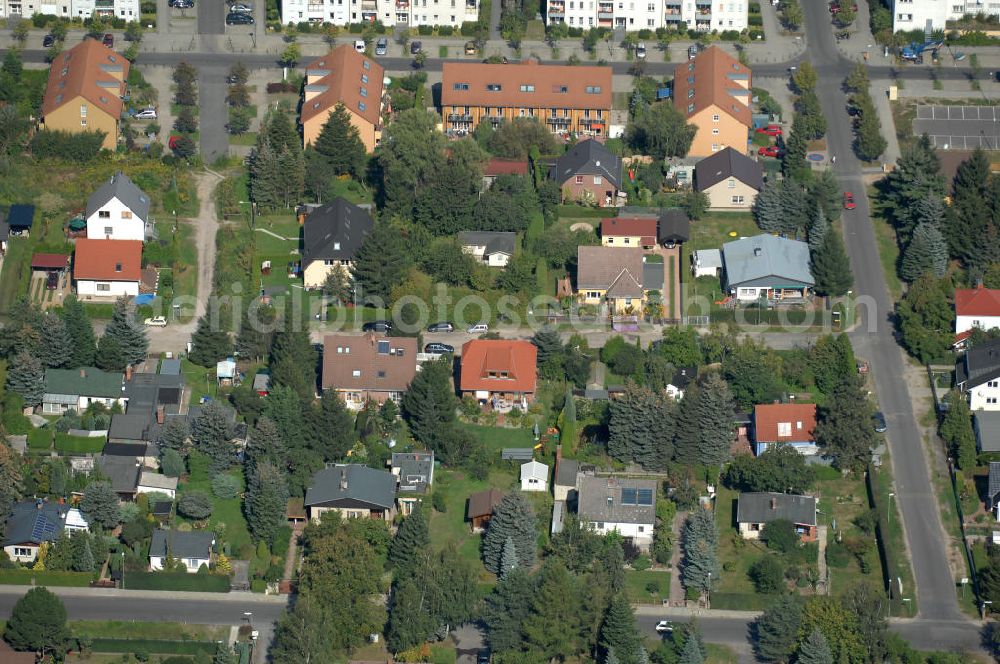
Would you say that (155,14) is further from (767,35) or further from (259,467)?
(259,467)

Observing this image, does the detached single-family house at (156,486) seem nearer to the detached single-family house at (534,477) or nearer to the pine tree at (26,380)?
the pine tree at (26,380)

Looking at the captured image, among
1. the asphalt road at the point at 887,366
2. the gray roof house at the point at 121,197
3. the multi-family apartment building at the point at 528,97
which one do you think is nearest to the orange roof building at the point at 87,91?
the gray roof house at the point at 121,197

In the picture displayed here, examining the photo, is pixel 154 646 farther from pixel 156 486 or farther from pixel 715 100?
pixel 715 100

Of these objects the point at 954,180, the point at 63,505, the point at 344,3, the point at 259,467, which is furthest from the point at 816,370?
the point at 344,3

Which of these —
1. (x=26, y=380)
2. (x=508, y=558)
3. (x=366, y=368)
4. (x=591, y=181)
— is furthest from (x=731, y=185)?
(x=26, y=380)

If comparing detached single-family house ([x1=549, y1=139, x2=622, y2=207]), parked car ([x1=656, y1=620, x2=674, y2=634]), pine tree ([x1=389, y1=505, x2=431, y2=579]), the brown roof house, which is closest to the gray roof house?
the brown roof house

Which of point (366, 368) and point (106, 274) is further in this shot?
point (106, 274)
